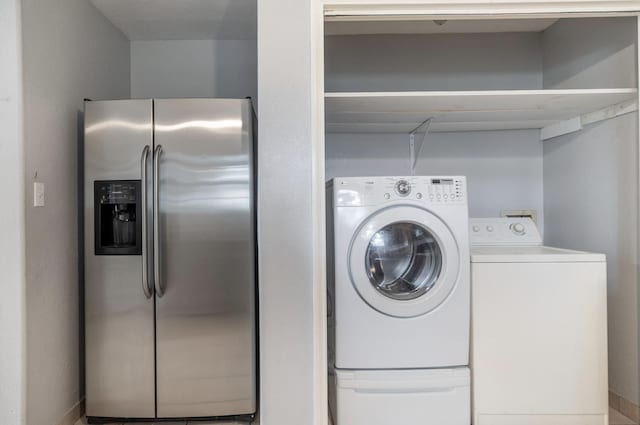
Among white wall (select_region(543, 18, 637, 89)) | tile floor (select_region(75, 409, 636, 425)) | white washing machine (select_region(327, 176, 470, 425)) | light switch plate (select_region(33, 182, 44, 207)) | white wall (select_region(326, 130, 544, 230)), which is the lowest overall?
tile floor (select_region(75, 409, 636, 425))

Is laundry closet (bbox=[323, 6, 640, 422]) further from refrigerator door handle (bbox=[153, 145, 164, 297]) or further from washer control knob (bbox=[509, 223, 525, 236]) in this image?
refrigerator door handle (bbox=[153, 145, 164, 297])

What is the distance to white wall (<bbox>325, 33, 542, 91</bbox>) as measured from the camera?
8.67ft

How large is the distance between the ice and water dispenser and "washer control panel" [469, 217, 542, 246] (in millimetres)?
1857

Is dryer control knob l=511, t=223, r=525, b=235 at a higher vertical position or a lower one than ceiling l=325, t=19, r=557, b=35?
lower

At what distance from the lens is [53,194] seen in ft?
5.85

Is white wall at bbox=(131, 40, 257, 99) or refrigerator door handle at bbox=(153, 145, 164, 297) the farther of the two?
white wall at bbox=(131, 40, 257, 99)

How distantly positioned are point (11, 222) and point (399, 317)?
1.75m

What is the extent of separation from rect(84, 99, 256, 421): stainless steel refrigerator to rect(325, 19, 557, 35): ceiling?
1.06 metres

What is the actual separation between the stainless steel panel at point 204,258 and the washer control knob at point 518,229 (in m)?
1.58

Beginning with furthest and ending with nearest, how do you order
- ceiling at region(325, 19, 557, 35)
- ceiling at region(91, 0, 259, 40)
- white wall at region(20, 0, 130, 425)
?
ceiling at region(325, 19, 557, 35), ceiling at region(91, 0, 259, 40), white wall at region(20, 0, 130, 425)

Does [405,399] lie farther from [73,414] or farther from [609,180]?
[73,414]

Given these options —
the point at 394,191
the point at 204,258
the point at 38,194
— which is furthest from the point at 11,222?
the point at 394,191

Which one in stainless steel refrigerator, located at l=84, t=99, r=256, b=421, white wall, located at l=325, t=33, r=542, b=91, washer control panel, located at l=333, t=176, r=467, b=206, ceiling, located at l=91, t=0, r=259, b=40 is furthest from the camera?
white wall, located at l=325, t=33, r=542, b=91

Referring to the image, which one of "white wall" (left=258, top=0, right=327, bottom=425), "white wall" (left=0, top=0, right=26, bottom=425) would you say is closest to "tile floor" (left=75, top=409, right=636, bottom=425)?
"white wall" (left=0, top=0, right=26, bottom=425)
